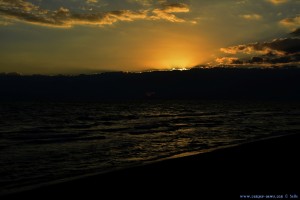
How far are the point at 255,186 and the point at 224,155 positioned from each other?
21.7 ft

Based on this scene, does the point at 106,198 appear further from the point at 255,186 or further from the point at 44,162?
the point at 44,162

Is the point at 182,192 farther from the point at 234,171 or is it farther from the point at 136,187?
the point at 234,171

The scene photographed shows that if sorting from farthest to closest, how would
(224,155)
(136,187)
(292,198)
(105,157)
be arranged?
(105,157) → (224,155) → (136,187) → (292,198)

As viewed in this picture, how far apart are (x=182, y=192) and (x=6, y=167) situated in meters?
10.3

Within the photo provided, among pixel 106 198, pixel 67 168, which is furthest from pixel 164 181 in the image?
pixel 67 168

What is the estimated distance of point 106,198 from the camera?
9336 mm

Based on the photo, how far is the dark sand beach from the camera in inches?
371

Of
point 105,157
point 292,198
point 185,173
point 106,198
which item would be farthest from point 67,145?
point 292,198

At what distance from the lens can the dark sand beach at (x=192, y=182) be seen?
942 centimetres

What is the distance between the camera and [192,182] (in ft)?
35.2

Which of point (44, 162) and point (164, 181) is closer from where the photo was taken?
point (164, 181)

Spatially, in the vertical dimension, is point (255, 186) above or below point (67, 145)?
above

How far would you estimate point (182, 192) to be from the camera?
31.6ft

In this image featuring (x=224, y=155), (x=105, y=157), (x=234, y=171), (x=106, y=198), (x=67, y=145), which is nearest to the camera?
(x=106, y=198)
